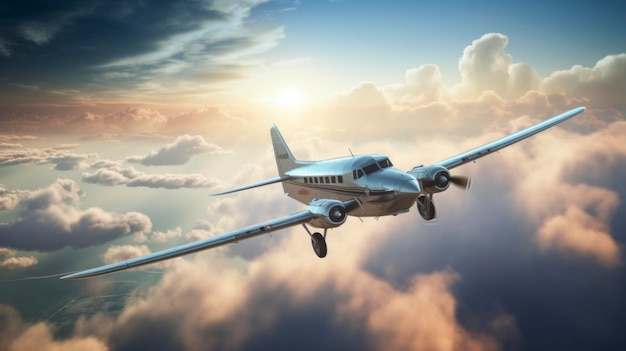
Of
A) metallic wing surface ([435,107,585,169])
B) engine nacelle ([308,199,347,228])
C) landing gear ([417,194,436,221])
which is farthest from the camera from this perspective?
metallic wing surface ([435,107,585,169])

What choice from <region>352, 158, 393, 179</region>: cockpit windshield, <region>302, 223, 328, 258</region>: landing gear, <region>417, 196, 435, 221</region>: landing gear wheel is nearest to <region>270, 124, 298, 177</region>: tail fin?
<region>352, 158, 393, 179</region>: cockpit windshield

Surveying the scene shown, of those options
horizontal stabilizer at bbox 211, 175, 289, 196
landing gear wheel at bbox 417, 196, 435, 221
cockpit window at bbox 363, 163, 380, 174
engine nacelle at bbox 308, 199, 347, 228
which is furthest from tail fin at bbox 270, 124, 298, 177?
engine nacelle at bbox 308, 199, 347, 228

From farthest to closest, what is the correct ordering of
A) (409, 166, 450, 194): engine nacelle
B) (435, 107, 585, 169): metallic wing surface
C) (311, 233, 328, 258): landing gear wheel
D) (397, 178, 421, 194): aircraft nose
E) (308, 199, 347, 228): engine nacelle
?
1. (435, 107, 585, 169): metallic wing surface
2. (409, 166, 450, 194): engine nacelle
3. (311, 233, 328, 258): landing gear wheel
4. (397, 178, 421, 194): aircraft nose
5. (308, 199, 347, 228): engine nacelle

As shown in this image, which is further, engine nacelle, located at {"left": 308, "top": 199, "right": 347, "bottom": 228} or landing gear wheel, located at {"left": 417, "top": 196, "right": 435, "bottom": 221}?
landing gear wheel, located at {"left": 417, "top": 196, "right": 435, "bottom": 221}

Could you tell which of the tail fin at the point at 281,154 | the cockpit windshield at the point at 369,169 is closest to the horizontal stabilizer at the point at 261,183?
the tail fin at the point at 281,154

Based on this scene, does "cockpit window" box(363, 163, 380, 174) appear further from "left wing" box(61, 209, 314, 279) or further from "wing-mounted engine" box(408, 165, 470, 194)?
"left wing" box(61, 209, 314, 279)

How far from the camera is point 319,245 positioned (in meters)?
25.2

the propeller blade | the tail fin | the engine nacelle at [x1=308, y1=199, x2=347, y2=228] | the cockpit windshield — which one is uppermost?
the tail fin

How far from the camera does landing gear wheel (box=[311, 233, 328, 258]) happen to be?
25.0 metres

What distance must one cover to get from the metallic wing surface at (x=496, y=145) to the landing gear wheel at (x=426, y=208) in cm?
322

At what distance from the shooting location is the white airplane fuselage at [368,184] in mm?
25141

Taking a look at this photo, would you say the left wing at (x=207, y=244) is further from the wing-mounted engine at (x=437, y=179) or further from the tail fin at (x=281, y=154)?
the tail fin at (x=281, y=154)

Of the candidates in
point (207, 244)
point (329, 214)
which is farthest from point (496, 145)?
point (207, 244)

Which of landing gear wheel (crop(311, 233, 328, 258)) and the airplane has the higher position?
the airplane
